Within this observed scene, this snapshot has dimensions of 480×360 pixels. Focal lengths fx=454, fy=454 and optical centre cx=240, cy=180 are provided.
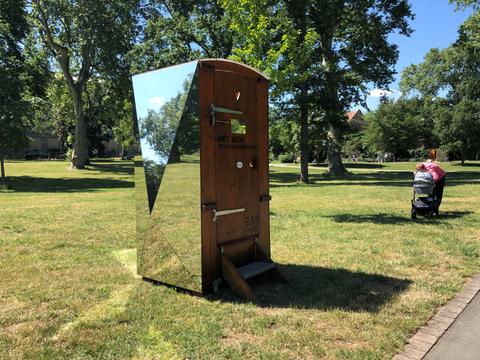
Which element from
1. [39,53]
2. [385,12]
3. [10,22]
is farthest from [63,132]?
[385,12]

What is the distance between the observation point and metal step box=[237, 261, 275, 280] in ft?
17.5

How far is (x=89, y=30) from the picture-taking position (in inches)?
1252

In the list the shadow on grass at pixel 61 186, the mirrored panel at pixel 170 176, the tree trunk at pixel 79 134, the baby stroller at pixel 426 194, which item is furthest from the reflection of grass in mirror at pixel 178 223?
the tree trunk at pixel 79 134

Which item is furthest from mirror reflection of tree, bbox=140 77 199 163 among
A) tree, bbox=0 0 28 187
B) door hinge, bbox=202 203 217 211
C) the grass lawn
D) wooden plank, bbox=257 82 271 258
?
tree, bbox=0 0 28 187

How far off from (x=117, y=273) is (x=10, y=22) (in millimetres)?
25050

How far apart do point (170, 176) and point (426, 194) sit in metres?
7.26

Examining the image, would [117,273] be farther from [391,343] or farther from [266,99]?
[391,343]

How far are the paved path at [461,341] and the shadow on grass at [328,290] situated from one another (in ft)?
2.53

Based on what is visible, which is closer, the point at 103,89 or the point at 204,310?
the point at 204,310

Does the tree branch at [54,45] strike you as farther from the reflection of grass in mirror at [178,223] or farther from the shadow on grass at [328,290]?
the shadow on grass at [328,290]

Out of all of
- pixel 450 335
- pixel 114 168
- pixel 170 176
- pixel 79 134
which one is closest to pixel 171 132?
pixel 170 176

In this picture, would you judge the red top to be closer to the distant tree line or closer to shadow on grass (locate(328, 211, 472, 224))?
shadow on grass (locate(328, 211, 472, 224))

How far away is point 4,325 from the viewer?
430cm

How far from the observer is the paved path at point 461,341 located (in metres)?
3.74
